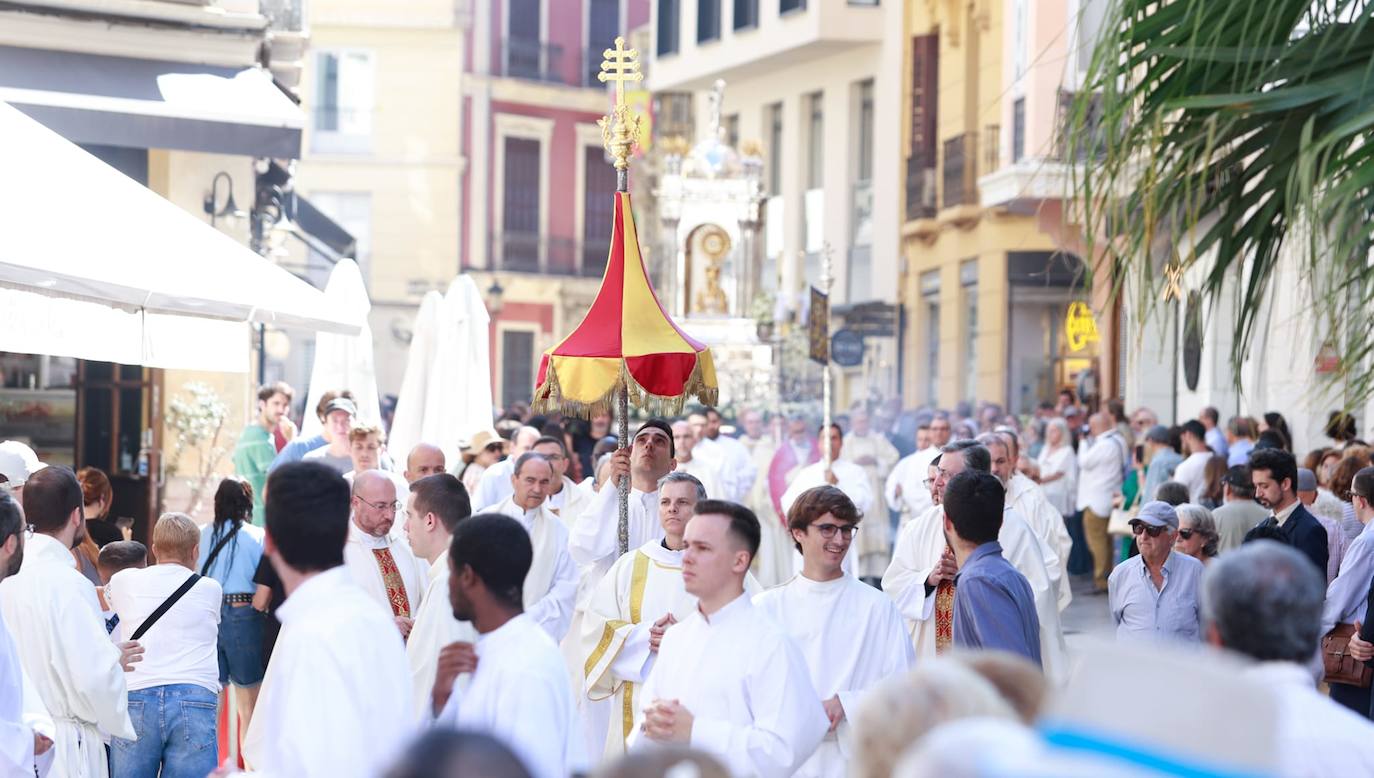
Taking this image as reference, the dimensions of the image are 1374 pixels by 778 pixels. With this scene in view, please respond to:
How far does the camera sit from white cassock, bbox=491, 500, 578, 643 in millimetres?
8672

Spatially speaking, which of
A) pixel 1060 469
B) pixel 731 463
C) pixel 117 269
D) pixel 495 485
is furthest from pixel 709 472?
pixel 117 269

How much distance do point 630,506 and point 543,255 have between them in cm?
3727

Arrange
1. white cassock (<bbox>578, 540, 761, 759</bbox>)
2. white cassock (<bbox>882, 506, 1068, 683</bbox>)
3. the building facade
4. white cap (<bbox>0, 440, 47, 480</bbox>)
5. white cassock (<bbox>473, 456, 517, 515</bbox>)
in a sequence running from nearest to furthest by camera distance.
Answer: white cassock (<bbox>578, 540, 761, 759</bbox>) → white cassock (<bbox>882, 506, 1068, 683</bbox>) → white cap (<bbox>0, 440, 47, 480</bbox>) → white cassock (<bbox>473, 456, 517, 515</bbox>) → the building facade

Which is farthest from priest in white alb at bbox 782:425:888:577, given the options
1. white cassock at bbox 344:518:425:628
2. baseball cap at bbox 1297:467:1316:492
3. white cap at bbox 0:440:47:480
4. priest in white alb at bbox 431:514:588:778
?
priest in white alb at bbox 431:514:588:778

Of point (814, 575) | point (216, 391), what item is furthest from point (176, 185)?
point (814, 575)

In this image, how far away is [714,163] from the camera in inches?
1199

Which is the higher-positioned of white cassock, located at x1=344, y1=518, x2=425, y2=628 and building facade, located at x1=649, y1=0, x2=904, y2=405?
building facade, located at x1=649, y1=0, x2=904, y2=405

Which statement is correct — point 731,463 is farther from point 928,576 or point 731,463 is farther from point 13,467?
point 13,467

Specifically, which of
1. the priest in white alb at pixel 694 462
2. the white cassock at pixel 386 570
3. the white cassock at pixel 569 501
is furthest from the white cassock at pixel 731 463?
the white cassock at pixel 386 570

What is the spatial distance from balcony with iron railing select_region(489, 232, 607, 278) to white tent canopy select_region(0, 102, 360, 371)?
3722 cm

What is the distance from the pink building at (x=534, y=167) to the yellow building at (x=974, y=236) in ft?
45.8

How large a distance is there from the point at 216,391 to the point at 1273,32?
37.3 feet

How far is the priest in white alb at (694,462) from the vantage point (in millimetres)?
15266

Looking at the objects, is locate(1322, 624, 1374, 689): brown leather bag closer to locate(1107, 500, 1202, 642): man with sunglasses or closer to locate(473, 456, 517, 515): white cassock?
locate(1107, 500, 1202, 642): man with sunglasses
